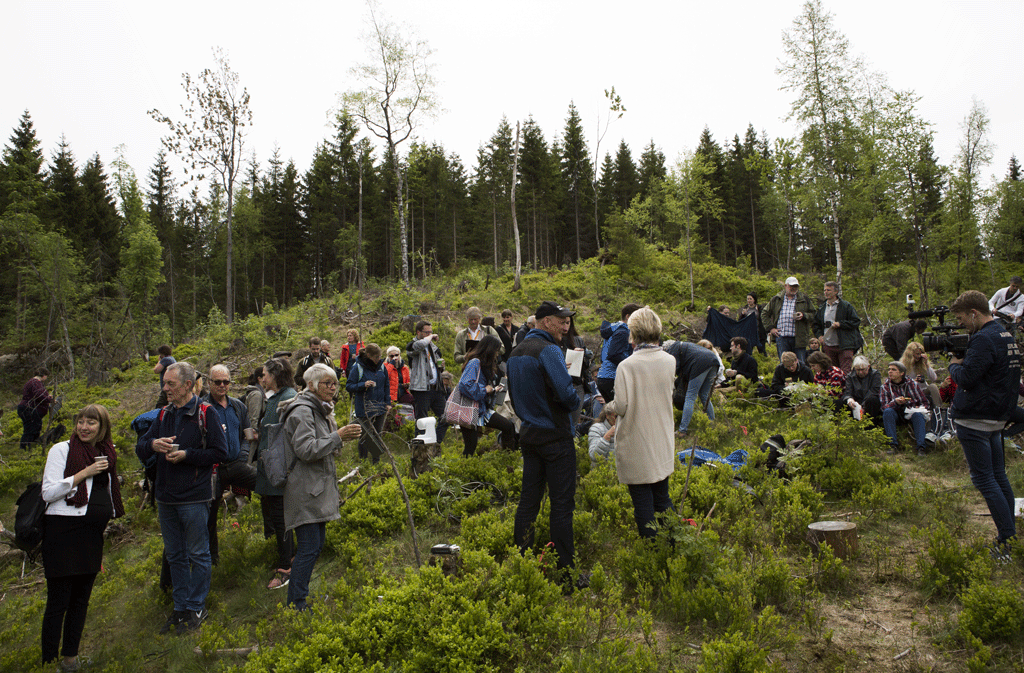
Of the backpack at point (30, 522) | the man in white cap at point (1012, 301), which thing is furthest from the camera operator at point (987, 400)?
the backpack at point (30, 522)

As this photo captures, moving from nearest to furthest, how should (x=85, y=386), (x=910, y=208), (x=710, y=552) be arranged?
(x=710, y=552) → (x=85, y=386) → (x=910, y=208)

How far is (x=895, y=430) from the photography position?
738 centimetres

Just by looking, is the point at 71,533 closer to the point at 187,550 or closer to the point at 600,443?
the point at 187,550

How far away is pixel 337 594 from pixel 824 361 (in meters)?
7.41

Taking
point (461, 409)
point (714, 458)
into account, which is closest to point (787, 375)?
point (714, 458)

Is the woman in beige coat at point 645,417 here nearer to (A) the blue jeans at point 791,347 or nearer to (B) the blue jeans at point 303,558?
(B) the blue jeans at point 303,558

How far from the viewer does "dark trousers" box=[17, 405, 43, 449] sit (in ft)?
39.2

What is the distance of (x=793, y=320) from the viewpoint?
32.9 feet

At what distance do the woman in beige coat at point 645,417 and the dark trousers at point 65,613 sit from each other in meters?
4.24

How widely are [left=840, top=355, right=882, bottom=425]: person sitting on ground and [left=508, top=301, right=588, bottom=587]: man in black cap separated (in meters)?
5.42

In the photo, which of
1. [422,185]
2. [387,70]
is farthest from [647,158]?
[387,70]

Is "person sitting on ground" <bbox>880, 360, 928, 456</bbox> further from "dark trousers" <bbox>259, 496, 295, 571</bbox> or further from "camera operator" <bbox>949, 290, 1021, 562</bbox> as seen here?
"dark trousers" <bbox>259, 496, 295, 571</bbox>

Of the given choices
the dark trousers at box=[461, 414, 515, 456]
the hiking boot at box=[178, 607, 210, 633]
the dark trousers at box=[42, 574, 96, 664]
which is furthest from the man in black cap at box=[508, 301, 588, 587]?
the dark trousers at box=[42, 574, 96, 664]

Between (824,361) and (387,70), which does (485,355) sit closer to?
(824,361)
